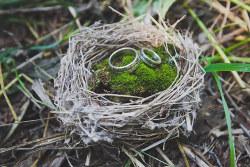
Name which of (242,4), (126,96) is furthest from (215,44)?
(126,96)

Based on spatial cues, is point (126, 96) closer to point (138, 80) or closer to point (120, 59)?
point (138, 80)

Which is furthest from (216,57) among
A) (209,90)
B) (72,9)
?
(72,9)

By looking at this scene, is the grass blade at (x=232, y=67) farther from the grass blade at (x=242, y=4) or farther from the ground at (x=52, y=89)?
the grass blade at (x=242, y=4)

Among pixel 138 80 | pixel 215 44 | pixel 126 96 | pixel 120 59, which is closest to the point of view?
pixel 126 96

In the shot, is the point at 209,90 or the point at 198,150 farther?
the point at 209,90

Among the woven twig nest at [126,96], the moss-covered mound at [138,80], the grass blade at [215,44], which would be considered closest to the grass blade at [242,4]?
the grass blade at [215,44]

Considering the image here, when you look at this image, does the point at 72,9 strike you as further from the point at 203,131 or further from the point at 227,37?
the point at 203,131

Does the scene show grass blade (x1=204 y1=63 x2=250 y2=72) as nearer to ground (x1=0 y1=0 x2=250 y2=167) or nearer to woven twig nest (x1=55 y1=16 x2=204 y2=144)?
woven twig nest (x1=55 y1=16 x2=204 y2=144)
